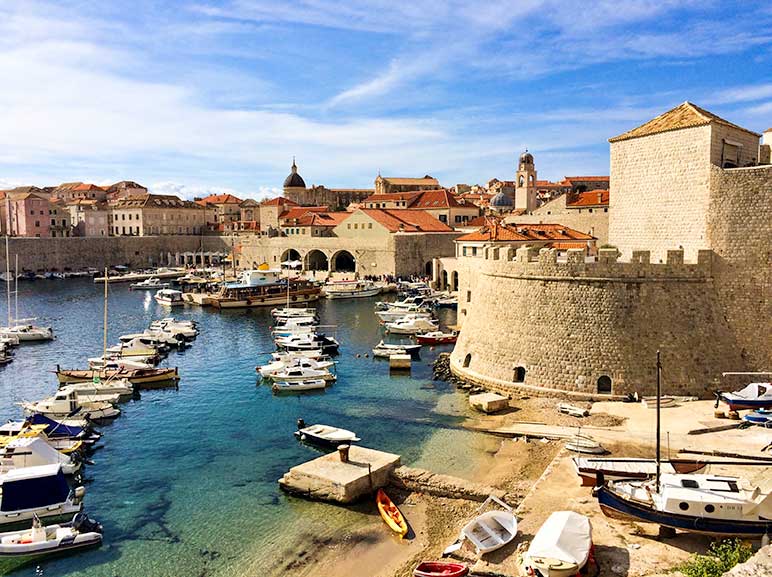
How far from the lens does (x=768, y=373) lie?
21000 mm

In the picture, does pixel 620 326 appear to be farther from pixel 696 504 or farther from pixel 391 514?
pixel 391 514

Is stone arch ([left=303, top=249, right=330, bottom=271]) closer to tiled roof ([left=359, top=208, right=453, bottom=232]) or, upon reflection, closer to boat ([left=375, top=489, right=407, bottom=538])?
tiled roof ([left=359, top=208, right=453, bottom=232])

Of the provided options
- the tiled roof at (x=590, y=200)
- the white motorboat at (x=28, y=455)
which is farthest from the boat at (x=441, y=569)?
the tiled roof at (x=590, y=200)

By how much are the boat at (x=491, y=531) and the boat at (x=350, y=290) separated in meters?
45.8

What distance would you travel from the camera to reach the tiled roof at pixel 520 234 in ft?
137

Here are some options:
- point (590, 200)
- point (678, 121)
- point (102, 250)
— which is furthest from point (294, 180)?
point (678, 121)

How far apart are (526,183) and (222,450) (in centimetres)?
5897

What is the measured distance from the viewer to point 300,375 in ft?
94.8

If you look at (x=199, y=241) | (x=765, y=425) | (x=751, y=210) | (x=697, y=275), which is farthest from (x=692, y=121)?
(x=199, y=241)

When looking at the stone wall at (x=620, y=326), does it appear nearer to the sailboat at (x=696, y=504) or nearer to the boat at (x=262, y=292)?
the sailboat at (x=696, y=504)

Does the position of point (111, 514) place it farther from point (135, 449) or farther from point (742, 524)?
point (742, 524)

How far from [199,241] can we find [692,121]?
83417 millimetres

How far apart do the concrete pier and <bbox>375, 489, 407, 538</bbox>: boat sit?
1.75ft

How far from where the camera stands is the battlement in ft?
71.7
